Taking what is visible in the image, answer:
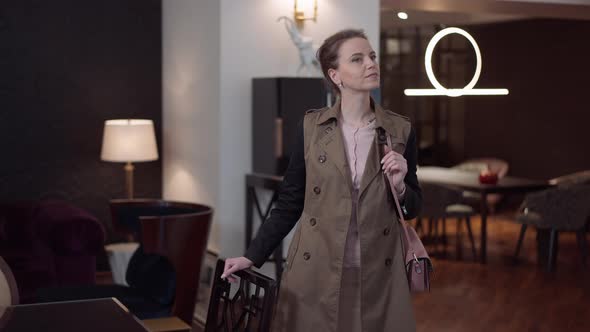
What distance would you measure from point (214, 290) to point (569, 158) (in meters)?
9.50

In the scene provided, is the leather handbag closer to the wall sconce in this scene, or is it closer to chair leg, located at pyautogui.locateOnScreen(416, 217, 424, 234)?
the wall sconce

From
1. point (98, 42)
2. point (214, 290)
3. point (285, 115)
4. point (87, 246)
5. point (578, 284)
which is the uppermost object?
point (98, 42)

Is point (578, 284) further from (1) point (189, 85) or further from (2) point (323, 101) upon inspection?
(1) point (189, 85)

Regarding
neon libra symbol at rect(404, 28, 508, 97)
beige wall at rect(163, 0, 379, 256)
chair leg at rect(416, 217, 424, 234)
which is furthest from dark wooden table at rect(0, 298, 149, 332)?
chair leg at rect(416, 217, 424, 234)

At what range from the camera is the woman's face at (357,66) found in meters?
2.58

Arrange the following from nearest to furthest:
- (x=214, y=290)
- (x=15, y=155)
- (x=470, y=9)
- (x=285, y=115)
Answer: (x=214, y=290)
(x=285, y=115)
(x=15, y=155)
(x=470, y=9)

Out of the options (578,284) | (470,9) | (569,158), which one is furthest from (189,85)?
(569,158)

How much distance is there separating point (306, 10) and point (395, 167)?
401 cm

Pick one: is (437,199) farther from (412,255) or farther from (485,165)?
(412,255)

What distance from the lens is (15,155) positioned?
6.46 meters

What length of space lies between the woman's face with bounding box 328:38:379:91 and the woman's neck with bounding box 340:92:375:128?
0.04 m

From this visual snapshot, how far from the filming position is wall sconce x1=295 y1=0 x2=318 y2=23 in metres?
6.29

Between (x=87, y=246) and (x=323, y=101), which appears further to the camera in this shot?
(x=323, y=101)

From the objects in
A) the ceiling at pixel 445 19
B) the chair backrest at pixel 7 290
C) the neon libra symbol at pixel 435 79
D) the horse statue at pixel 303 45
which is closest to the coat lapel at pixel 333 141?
the neon libra symbol at pixel 435 79
